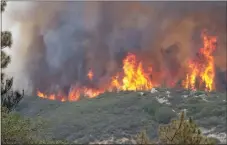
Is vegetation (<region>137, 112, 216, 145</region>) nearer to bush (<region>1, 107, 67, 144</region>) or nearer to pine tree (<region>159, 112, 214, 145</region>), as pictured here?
pine tree (<region>159, 112, 214, 145</region>)

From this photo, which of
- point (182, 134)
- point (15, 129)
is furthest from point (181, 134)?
point (15, 129)

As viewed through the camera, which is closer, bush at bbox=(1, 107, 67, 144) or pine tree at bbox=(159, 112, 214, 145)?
pine tree at bbox=(159, 112, 214, 145)

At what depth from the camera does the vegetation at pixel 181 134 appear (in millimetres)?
34188

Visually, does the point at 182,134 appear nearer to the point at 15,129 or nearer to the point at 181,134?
the point at 181,134

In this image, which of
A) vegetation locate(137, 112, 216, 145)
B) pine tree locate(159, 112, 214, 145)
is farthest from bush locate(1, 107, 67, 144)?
pine tree locate(159, 112, 214, 145)

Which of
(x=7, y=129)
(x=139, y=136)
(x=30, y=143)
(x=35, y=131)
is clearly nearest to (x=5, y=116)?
(x=7, y=129)

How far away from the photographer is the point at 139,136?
114 ft

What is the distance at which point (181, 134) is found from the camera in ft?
112

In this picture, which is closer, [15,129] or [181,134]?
[181,134]

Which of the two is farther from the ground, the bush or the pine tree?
the pine tree

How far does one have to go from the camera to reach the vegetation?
3419 centimetres

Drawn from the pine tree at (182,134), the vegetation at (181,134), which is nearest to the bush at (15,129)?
the vegetation at (181,134)

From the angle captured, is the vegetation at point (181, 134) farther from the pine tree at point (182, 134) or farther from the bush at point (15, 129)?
the bush at point (15, 129)

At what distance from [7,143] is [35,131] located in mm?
9502
